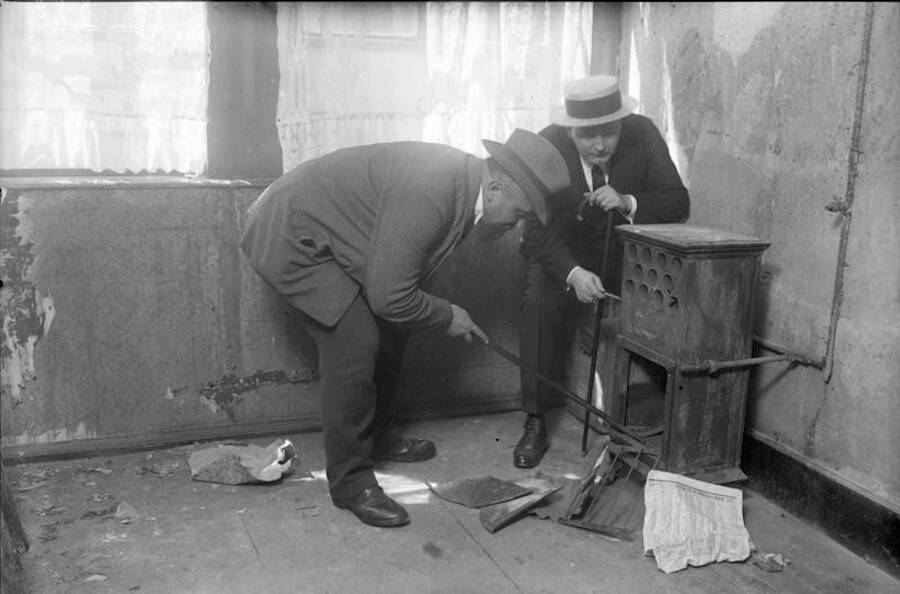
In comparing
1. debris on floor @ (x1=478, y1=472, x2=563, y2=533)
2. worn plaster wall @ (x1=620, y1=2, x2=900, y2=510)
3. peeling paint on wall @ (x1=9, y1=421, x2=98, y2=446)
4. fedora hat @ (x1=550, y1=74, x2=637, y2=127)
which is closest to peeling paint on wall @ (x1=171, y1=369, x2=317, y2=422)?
peeling paint on wall @ (x1=9, y1=421, x2=98, y2=446)

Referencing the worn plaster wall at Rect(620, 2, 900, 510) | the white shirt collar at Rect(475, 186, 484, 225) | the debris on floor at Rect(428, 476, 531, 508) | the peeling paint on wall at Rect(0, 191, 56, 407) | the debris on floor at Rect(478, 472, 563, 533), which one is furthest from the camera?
the peeling paint on wall at Rect(0, 191, 56, 407)

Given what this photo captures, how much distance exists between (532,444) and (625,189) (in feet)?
3.92

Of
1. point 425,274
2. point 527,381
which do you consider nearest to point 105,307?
point 425,274

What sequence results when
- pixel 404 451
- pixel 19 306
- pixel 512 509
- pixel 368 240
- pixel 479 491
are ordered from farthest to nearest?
pixel 404 451, pixel 19 306, pixel 479 491, pixel 512 509, pixel 368 240

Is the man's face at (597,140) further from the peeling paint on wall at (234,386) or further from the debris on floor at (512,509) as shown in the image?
the peeling paint on wall at (234,386)

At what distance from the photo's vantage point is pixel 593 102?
3.67 meters

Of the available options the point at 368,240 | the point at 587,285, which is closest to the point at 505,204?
the point at 368,240

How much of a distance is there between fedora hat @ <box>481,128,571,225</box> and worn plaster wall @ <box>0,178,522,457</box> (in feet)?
4.23

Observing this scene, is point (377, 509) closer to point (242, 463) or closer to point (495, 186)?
point (242, 463)

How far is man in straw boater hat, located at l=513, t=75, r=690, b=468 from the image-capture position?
145 inches

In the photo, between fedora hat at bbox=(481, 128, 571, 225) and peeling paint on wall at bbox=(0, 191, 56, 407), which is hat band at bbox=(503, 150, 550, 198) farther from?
peeling paint on wall at bbox=(0, 191, 56, 407)

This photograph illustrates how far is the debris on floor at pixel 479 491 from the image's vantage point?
3.38 meters

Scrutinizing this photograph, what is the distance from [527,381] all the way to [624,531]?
864mm

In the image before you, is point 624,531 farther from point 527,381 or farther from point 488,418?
point 488,418
